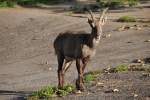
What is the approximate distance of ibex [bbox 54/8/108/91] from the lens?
47.1 feet

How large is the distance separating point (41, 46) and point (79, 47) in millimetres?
12267

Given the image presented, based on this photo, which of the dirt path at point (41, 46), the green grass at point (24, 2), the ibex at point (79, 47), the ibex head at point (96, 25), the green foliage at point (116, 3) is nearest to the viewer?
the ibex head at point (96, 25)

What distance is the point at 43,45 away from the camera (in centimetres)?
2728

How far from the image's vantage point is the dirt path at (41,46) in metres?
19.8

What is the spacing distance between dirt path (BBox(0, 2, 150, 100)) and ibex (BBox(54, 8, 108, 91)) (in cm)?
127

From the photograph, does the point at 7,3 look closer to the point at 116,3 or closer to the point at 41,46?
the point at 116,3

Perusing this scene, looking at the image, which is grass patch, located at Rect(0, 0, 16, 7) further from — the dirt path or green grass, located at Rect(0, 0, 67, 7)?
the dirt path

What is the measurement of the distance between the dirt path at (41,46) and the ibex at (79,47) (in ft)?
4.18

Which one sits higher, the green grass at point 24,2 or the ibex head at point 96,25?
the green grass at point 24,2

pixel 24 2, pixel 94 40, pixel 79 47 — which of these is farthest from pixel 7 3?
pixel 94 40

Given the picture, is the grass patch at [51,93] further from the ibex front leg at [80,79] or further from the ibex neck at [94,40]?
the ibex neck at [94,40]

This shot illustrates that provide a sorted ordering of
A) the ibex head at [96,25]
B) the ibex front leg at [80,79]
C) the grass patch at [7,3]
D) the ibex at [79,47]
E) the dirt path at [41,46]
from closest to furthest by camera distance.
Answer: the ibex head at [96,25] → the ibex at [79,47] → the ibex front leg at [80,79] → the dirt path at [41,46] → the grass patch at [7,3]

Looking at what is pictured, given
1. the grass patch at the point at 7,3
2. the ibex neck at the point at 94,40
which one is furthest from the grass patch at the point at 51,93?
the grass patch at the point at 7,3

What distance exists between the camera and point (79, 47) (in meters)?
14.9
